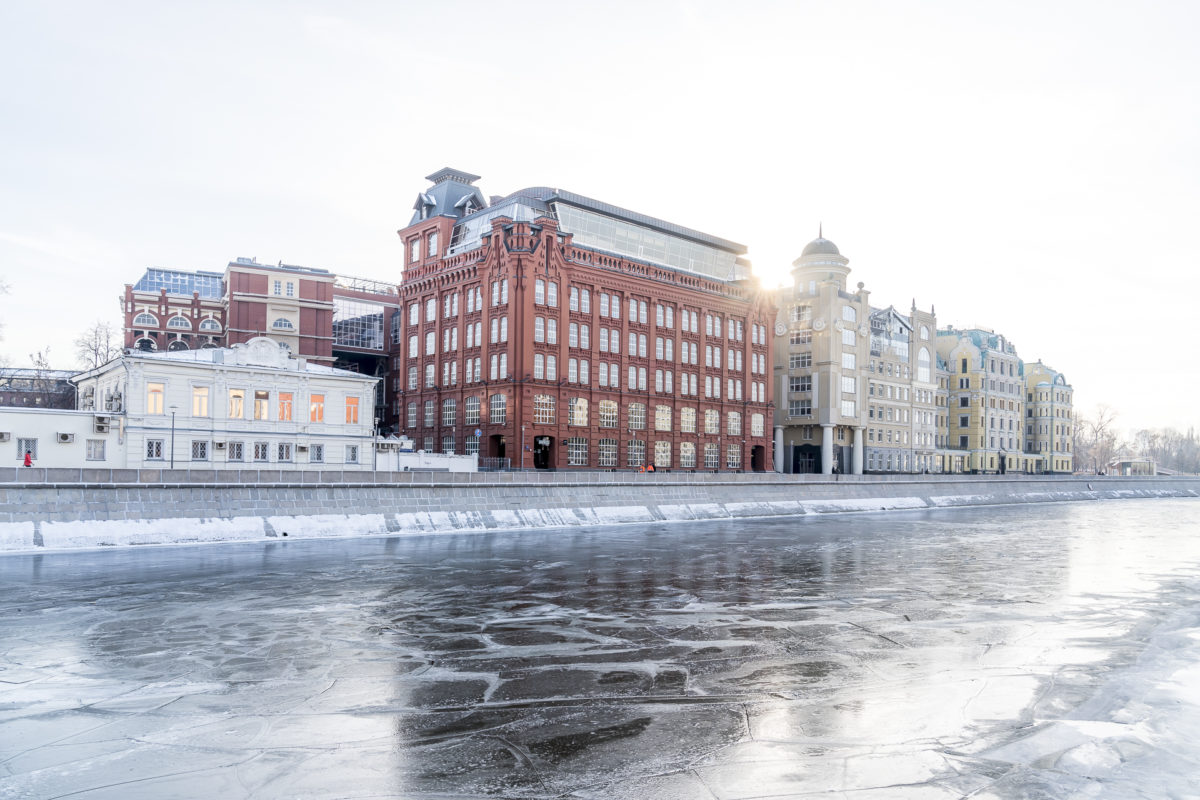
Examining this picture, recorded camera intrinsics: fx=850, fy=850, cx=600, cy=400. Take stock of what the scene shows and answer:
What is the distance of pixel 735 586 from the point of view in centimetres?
2880

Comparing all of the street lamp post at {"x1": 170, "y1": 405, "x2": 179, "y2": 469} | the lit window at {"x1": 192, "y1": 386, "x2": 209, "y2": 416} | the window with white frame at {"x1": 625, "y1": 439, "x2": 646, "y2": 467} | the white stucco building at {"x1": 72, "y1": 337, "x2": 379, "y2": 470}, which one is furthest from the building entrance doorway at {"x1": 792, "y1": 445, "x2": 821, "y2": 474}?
the street lamp post at {"x1": 170, "y1": 405, "x2": 179, "y2": 469}

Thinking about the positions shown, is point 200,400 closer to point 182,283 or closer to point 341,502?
point 341,502

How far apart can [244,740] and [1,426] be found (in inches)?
1905

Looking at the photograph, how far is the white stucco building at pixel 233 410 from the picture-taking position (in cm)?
5644

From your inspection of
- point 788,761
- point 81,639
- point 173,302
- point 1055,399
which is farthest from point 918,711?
point 1055,399

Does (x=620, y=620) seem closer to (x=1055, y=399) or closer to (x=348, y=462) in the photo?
(x=348, y=462)

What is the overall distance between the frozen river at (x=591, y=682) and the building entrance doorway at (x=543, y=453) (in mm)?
44357

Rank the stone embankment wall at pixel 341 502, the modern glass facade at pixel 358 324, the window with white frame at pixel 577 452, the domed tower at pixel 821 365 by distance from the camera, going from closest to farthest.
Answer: the stone embankment wall at pixel 341 502, the window with white frame at pixel 577 452, the modern glass facade at pixel 358 324, the domed tower at pixel 821 365

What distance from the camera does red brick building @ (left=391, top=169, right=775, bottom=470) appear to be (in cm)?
7644

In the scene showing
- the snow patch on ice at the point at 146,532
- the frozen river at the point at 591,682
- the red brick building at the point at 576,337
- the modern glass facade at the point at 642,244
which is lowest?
the frozen river at the point at 591,682

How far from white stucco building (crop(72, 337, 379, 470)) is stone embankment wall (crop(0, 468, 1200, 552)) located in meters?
15.6

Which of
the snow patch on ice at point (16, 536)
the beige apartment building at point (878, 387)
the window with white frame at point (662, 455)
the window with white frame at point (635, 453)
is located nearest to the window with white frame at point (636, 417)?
the window with white frame at point (635, 453)

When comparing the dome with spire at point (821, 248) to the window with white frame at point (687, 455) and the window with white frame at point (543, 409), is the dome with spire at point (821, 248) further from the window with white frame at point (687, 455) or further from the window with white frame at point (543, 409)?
the window with white frame at point (543, 409)

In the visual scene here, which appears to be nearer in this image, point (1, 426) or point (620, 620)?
point (620, 620)
